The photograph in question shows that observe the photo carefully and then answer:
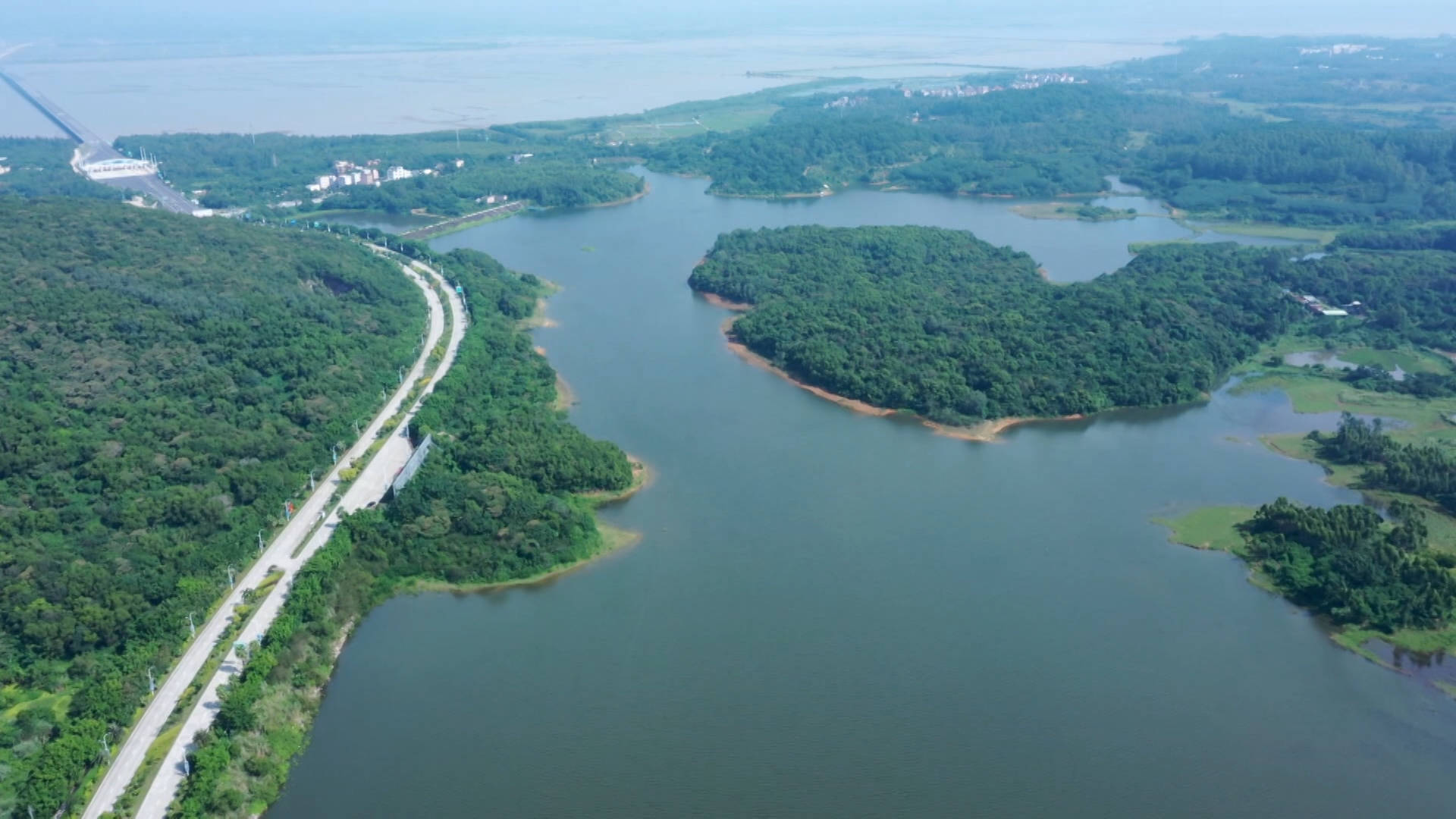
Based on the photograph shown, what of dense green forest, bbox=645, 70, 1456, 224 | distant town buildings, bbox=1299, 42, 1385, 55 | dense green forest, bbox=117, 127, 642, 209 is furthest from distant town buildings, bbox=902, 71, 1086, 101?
dense green forest, bbox=117, 127, 642, 209

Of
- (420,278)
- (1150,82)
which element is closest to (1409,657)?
(420,278)

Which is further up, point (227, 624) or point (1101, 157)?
point (227, 624)

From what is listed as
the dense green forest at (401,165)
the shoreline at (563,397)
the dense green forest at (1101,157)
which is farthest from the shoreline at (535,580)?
the dense green forest at (1101,157)

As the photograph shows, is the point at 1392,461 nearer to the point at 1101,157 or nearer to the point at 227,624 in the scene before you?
the point at 227,624

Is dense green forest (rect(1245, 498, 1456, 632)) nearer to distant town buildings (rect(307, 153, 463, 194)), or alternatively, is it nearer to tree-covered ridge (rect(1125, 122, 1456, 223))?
tree-covered ridge (rect(1125, 122, 1456, 223))

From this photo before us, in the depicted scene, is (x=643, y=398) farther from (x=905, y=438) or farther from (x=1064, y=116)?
(x=1064, y=116)

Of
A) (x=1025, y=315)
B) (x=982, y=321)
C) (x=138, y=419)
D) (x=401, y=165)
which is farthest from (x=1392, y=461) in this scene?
(x=401, y=165)

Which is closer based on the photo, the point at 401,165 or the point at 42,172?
the point at 42,172
